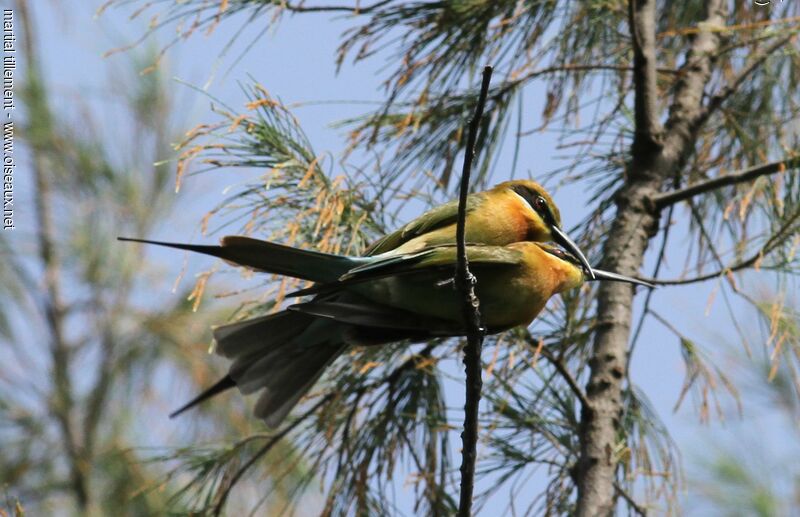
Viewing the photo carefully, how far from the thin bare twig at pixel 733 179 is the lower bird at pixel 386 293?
424mm

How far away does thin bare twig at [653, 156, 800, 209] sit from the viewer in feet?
8.73

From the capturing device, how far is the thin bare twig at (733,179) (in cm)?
266

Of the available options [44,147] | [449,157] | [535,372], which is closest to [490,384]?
[535,372]

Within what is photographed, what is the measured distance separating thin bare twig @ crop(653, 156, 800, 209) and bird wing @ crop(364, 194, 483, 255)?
0.57 m

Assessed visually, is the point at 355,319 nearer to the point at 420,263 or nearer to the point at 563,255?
the point at 420,263

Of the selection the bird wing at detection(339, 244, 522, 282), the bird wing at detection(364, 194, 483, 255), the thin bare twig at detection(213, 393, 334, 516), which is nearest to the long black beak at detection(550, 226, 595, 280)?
the bird wing at detection(364, 194, 483, 255)

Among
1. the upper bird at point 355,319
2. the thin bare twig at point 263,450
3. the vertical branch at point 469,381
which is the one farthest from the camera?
the thin bare twig at point 263,450

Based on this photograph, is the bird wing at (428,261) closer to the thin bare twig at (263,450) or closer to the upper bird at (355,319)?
the upper bird at (355,319)

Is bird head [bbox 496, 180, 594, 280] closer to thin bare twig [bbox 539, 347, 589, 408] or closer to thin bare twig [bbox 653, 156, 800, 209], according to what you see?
thin bare twig [bbox 539, 347, 589, 408]

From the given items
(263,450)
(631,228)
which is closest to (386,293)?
(263,450)

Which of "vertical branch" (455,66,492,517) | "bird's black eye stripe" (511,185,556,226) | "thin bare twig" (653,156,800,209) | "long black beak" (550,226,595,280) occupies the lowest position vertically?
"vertical branch" (455,66,492,517)

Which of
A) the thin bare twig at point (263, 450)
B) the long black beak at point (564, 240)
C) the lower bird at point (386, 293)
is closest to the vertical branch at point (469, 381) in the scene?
the lower bird at point (386, 293)

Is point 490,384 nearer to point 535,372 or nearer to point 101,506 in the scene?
point 535,372

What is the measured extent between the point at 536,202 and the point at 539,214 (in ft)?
0.09
